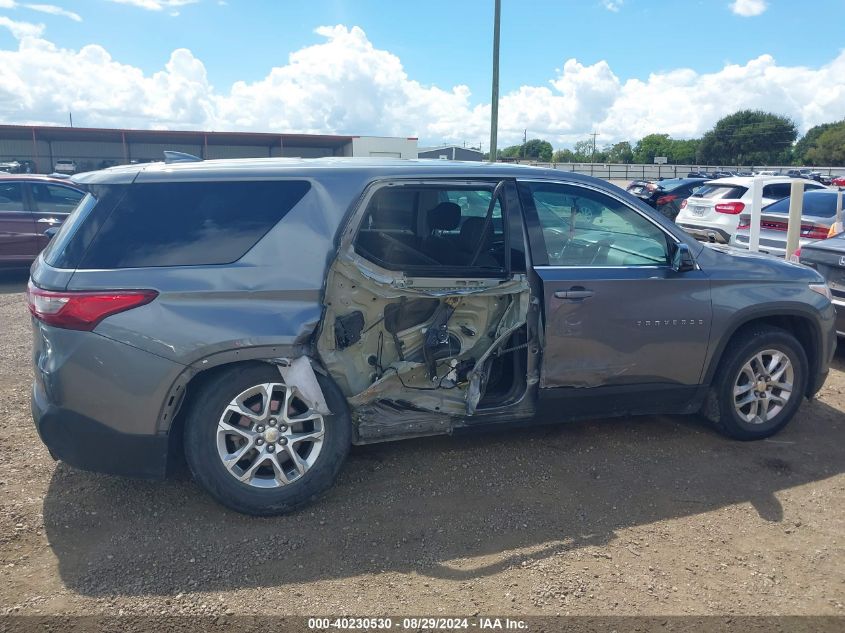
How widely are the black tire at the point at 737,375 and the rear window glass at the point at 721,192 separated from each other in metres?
9.88

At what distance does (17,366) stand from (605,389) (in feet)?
16.8

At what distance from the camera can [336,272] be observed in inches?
147

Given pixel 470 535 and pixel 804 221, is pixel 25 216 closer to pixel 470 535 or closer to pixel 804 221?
pixel 470 535

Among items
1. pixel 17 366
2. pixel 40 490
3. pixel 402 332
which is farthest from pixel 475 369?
pixel 17 366

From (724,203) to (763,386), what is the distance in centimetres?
969

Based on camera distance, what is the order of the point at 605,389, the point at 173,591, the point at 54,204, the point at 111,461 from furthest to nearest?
→ the point at 54,204 → the point at 605,389 → the point at 111,461 → the point at 173,591

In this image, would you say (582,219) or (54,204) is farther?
(54,204)

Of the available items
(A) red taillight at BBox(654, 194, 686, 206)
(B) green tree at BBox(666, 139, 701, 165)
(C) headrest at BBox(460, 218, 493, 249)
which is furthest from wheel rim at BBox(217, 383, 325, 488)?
(B) green tree at BBox(666, 139, 701, 165)

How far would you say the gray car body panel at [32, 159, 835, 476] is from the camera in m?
3.33

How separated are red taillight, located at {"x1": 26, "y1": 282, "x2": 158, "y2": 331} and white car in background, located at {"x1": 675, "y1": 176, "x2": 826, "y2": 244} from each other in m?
11.3

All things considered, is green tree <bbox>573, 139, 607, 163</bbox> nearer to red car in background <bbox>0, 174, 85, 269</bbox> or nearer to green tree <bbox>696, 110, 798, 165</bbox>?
green tree <bbox>696, 110, 798, 165</bbox>

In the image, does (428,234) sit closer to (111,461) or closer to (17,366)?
(111,461)

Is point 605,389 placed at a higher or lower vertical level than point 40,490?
higher

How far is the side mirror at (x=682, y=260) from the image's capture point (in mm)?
4258
